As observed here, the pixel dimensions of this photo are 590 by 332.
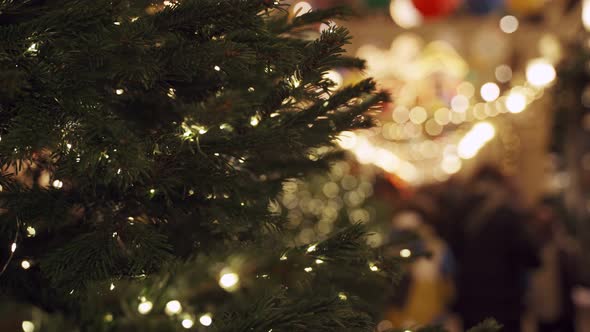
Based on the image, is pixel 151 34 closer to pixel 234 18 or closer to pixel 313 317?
pixel 234 18

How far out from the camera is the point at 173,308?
96cm

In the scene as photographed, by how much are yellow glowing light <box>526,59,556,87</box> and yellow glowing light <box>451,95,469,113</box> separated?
2.61ft

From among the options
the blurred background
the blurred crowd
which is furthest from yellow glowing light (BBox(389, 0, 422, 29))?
the blurred crowd

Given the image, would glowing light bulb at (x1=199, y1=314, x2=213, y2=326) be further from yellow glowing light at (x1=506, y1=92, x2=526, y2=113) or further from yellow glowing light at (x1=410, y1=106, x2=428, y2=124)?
yellow glowing light at (x1=410, y1=106, x2=428, y2=124)

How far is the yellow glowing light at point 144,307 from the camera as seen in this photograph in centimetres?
94

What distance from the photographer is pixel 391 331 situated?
4.13 ft

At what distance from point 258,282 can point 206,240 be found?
0.28 metres

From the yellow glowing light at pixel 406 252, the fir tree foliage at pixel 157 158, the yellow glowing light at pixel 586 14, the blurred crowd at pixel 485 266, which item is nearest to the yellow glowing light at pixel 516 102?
the yellow glowing light at pixel 586 14

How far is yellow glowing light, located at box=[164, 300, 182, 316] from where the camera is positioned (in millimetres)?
957

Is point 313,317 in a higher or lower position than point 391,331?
higher

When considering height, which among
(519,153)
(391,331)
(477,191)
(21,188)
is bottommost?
(519,153)

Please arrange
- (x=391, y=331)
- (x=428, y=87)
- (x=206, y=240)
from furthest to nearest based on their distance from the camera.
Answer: (x=428, y=87) → (x=206, y=240) → (x=391, y=331)

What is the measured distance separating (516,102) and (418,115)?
1232mm

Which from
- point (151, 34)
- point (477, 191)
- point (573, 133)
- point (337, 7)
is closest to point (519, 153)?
point (573, 133)
